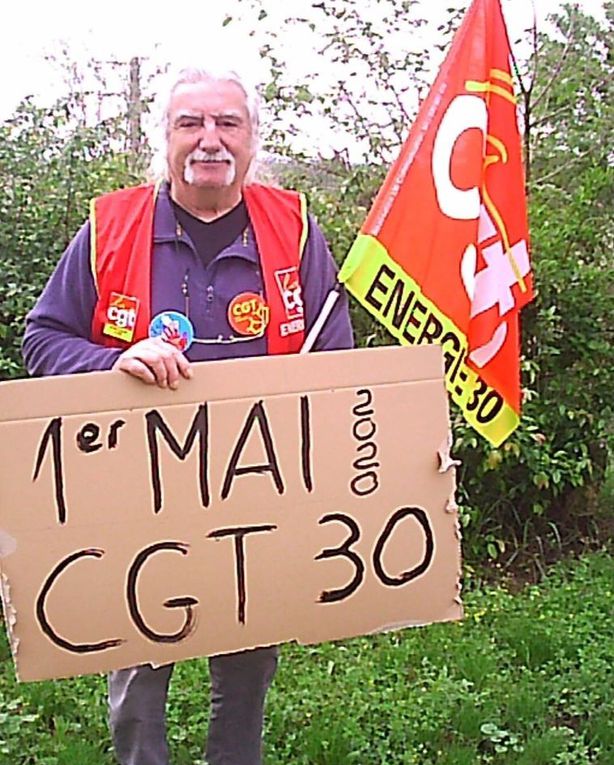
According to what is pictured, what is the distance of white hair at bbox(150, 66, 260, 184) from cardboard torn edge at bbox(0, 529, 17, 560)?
70cm

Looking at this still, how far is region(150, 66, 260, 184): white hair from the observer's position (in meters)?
1.91

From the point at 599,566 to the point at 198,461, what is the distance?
101 inches

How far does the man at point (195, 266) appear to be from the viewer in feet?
6.25

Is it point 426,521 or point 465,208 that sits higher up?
point 465,208

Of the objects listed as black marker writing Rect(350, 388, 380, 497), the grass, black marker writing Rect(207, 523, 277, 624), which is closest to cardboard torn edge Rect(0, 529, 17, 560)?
black marker writing Rect(207, 523, 277, 624)

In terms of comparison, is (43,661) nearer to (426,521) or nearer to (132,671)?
(132,671)

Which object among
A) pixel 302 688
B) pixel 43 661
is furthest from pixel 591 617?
pixel 43 661

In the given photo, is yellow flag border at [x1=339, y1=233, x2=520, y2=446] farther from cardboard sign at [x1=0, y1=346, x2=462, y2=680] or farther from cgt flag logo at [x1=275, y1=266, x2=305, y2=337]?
cardboard sign at [x1=0, y1=346, x2=462, y2=680]

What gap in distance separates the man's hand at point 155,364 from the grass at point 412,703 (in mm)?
1329

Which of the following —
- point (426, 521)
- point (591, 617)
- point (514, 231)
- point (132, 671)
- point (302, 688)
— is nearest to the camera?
point (426, 521)

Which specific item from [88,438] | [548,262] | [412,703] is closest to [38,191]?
[548,262]

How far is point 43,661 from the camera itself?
5.75ft

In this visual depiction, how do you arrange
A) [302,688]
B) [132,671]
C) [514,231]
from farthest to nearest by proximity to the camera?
[302,688], [514,231], [132,671]

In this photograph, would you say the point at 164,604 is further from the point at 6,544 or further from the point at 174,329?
the point at 174,329
